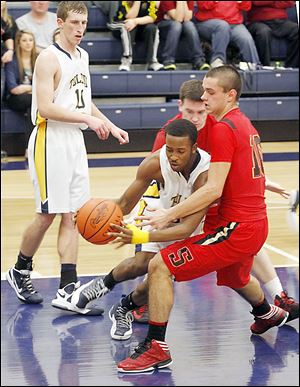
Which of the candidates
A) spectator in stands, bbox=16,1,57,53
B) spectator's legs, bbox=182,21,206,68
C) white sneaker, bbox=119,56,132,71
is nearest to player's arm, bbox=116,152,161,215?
spectator in stands, bbox=16,1,57,53

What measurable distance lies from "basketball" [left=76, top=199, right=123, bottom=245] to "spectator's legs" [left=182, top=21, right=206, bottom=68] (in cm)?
842

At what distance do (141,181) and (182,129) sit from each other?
1.30 ft

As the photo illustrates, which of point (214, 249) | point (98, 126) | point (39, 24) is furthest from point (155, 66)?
point (214, 249)

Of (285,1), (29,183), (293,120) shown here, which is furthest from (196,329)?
(285,1)

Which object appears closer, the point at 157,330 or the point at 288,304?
the point at 157,330

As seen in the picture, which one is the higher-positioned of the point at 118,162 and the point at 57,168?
the point at 57,168

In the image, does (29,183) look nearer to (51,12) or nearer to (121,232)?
(51,12)

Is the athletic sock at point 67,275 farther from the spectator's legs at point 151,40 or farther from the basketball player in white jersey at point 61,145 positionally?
the spectator's legs at point 151,40

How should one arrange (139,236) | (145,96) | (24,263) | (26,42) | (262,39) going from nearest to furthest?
(139,236)
(24,263)
(26,42)
(145,96)
(262,39)

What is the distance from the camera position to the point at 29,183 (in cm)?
955

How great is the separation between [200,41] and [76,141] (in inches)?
313

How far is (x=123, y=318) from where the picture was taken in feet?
15.5

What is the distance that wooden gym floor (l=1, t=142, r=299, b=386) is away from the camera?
409 centimetres

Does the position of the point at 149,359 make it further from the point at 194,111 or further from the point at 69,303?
the point at 194,111
